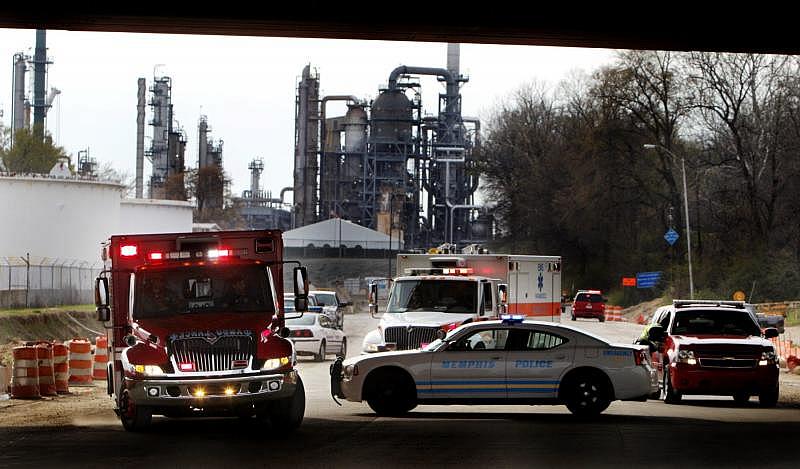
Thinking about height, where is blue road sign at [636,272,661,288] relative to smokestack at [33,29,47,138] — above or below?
below

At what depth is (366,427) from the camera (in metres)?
19.9

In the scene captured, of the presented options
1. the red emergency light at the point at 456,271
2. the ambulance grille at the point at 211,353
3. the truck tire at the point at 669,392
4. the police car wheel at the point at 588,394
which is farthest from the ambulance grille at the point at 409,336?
the ambulance grille at the point at 211,353

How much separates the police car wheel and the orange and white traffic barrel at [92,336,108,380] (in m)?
14.2

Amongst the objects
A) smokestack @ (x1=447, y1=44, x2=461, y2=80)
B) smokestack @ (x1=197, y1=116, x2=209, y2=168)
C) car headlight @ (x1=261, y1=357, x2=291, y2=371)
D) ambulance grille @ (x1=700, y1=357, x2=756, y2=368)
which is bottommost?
ambulance grille @ (x1=700, y1=357, x2=756, y2=368)

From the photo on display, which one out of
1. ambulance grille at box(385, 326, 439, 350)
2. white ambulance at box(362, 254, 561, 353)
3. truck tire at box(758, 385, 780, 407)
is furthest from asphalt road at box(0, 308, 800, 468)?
white ambulance at box(362, 254, 561, 353)

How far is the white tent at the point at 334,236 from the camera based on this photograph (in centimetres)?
11888

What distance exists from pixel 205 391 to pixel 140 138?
116806 mm

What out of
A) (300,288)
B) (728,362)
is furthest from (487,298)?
(300,288)

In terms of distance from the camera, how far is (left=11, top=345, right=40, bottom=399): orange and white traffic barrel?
25.8m

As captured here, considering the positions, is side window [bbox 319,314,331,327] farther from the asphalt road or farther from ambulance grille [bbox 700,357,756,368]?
ambulance grille [bbox 700,357,756,368]

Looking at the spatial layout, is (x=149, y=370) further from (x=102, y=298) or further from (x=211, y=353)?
(x=102, y=298)

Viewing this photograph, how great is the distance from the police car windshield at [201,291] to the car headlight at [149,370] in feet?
3.96

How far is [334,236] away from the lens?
119438 mm

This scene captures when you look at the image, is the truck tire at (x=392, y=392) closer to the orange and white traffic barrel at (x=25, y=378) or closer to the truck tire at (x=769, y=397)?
the truck tire at (x=769, y=397)
